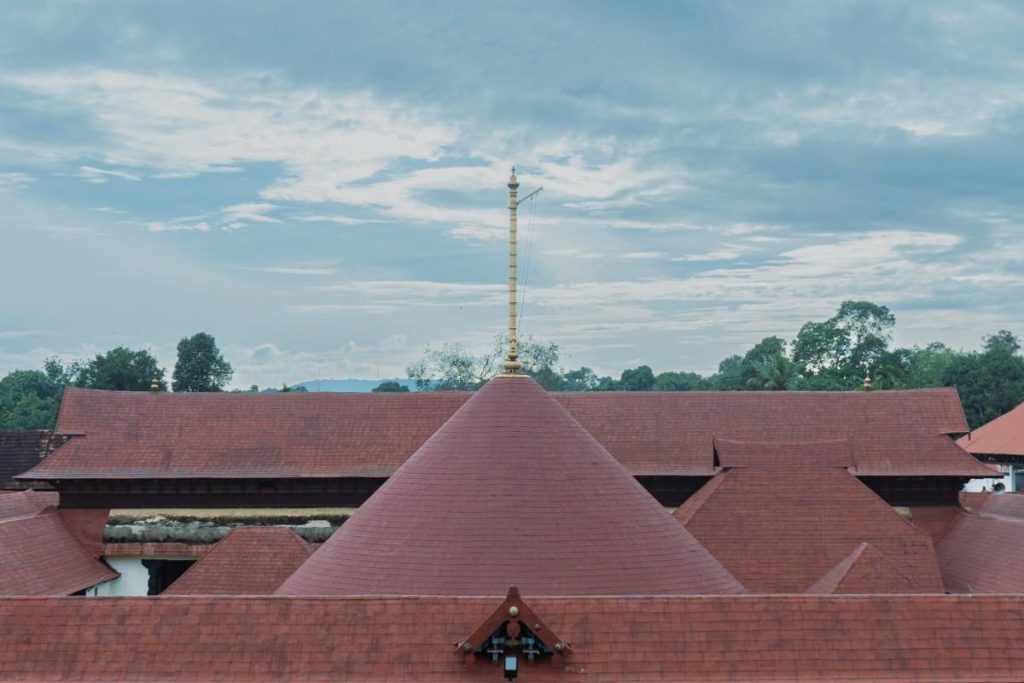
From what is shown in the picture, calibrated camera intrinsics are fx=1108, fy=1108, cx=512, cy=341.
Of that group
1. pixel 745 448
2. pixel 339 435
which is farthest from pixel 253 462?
pixel 745 448

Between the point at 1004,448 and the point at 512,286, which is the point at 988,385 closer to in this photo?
the point at 1004,448

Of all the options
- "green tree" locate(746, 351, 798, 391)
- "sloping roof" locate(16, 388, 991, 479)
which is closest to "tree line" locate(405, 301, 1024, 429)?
"green tree" locate(746, 351, 798, 391)

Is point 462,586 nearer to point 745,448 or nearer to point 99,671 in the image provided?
point 99,671

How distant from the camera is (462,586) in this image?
1321 cm

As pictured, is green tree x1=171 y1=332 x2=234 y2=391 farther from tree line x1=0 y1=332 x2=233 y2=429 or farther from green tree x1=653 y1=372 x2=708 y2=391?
green tree x1=653 y1=372 x2=708 y2=391

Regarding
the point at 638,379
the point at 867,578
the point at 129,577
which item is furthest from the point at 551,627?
the point at 638,379

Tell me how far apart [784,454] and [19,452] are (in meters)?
29.1

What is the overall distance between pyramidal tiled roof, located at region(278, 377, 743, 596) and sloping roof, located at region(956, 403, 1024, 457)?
3914 centimetres

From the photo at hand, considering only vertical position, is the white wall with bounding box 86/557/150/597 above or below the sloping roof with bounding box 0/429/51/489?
below

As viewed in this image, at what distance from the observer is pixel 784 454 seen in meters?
22.2

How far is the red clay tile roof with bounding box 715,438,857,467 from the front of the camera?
22047 mm

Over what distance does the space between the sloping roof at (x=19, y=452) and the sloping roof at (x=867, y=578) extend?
30.5m

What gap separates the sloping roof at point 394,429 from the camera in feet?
88.8

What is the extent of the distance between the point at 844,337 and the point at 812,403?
2659 inches
